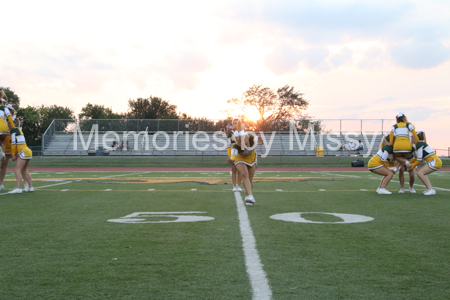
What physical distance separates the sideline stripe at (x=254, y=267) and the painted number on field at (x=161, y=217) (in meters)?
0.87

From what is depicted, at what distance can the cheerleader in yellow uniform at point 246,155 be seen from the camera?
330 inches

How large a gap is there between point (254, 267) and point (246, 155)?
16.3 feet

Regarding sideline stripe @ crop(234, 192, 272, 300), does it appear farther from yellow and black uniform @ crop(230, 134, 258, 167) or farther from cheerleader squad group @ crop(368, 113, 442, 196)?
cheerleader squad group @ crop(368, 113, 442, 196)

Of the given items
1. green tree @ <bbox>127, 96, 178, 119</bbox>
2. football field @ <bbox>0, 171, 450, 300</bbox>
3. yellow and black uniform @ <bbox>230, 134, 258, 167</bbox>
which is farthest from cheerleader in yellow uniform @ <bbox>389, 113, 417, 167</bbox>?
green tree @ <bbox>127, 96, 178, 119</bbox>

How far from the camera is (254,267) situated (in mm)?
3740

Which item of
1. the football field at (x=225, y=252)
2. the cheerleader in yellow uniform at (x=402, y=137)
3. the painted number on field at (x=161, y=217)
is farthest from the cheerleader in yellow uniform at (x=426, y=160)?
the painted number on field at (x=161, y=217)

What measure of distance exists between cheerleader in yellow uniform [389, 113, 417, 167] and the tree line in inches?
1185

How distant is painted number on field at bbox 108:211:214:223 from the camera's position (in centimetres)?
641

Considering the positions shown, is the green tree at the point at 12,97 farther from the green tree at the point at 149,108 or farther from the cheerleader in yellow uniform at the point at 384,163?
the cheerleader in yellow uniform at the point at 384,163

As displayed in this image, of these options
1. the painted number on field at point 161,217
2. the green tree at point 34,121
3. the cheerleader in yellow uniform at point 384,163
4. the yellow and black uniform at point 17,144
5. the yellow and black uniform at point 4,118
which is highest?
the green tree at point 34,121

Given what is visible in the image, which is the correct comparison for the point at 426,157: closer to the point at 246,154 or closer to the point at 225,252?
the point at 246,154

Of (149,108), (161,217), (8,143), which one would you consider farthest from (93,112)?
(161,217)

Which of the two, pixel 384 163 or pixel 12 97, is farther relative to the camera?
pixel 12 97

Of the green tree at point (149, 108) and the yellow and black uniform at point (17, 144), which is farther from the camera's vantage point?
the green tree at point (149, 108)
